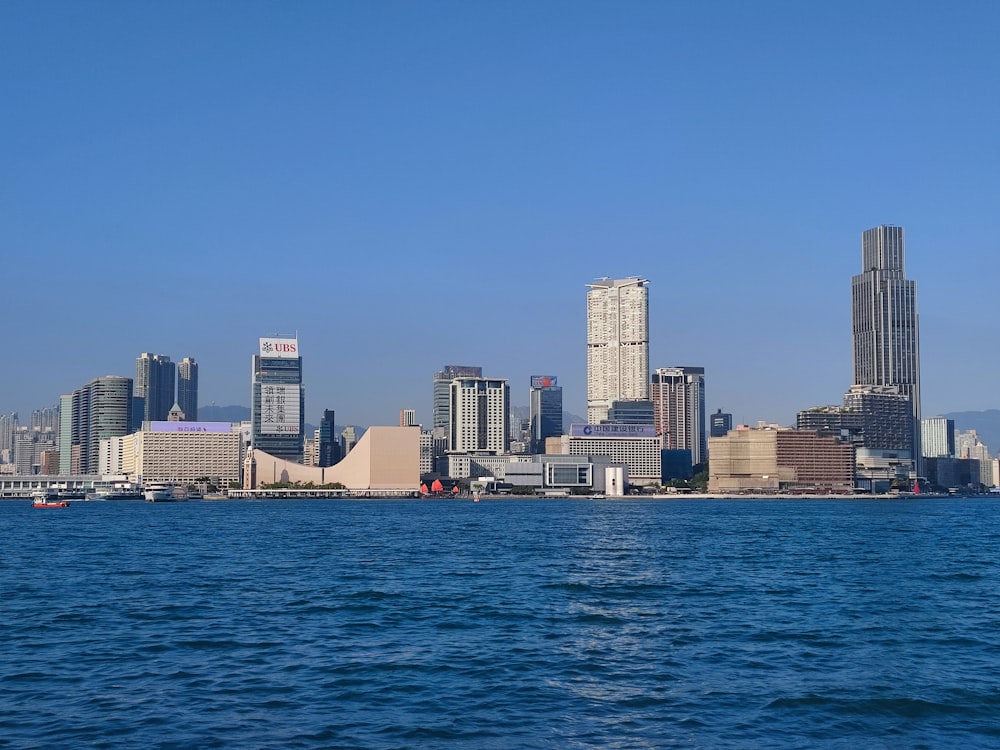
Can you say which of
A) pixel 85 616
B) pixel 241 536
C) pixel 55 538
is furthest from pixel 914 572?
pixel 55 538

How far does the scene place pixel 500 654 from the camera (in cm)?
2050

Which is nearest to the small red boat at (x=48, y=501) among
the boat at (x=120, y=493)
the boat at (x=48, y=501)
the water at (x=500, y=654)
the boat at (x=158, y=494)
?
the boat at (x=48, y=501)

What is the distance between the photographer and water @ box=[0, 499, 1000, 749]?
15008mm

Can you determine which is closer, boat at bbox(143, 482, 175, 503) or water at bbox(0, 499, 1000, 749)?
water at bbox(0, 499, 1000, 749)

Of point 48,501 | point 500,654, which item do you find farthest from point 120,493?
point 500,654

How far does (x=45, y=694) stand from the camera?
17.2 metres

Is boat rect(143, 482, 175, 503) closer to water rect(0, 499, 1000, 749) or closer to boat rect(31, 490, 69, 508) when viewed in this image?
boat rect(31, 490, 69, 508)

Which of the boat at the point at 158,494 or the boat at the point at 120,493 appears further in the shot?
the boat at the point at 120,493

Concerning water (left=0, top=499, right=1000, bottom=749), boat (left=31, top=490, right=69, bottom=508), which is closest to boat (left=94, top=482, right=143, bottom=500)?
boat (left=31, top=490, right=69, bottom=508)

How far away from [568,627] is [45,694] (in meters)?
10.9

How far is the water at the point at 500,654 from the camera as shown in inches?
591

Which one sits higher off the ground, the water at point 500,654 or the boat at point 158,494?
the water at point 500,654

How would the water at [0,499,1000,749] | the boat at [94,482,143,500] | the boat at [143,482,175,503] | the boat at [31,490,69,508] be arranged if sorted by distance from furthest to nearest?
1. the boat at [94,482,143,500]
2. the boat at [143,482,175,503]
3. the boat at [31,490,69,508]
4. the water at [0,499,1000,749]

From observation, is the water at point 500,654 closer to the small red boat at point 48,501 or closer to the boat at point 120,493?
the small red boat at point 48,501
